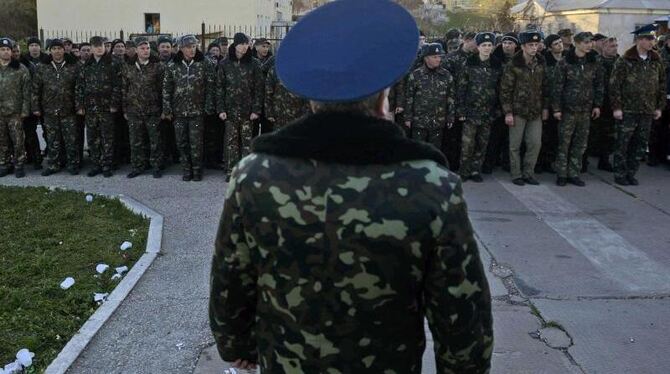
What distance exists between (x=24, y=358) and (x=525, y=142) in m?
7.26

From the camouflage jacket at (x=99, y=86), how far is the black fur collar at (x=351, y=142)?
850 cm

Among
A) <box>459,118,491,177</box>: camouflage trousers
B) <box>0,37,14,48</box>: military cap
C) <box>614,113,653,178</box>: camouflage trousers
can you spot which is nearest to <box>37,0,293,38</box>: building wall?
<box>0,37,14,48</box>: military cap

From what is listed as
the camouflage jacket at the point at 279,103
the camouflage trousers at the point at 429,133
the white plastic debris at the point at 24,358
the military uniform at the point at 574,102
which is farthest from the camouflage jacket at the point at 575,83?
the white plastic debris at the point at 24,358

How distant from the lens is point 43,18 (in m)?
36.2

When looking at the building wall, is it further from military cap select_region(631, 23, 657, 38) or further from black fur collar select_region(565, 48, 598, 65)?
military cap select_region(631, 23, 657, 38)

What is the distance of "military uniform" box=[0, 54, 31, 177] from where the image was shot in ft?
31.6

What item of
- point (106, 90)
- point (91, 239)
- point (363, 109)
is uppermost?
point (363, 109)

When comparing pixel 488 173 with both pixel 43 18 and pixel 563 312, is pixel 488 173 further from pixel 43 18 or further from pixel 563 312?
pixel 43 18

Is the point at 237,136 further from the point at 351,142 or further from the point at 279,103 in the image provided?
the point at 351,142

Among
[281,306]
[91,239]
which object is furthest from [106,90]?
[281,306]

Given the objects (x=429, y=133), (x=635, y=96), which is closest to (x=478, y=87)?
(x=429, y=133)

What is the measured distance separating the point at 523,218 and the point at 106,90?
6.07 metres

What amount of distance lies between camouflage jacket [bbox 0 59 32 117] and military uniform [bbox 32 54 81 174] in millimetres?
112

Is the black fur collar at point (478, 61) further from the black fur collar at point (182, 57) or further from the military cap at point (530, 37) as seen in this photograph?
the black fur collar at point (182, 57)
